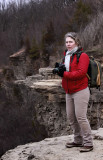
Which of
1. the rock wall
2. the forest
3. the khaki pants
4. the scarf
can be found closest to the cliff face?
the rock wall

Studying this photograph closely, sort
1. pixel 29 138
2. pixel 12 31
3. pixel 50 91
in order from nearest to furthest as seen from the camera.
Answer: pixel 50 91, pixel 29 138, pixel 12 31

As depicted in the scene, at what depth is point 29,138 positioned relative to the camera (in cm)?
2530

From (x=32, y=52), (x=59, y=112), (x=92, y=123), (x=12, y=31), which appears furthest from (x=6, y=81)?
(x=92, y=123)

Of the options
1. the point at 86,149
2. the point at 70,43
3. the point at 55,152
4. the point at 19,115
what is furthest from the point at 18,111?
the point at 70,43

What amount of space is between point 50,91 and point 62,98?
0.63 metres

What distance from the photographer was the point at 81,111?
3.14 m

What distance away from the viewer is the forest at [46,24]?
15.4 metres

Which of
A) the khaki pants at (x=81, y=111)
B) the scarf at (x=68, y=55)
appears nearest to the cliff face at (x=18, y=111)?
the khaki pants at (x=81, y=111)

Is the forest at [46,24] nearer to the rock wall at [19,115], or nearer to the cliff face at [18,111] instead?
the cliff face at [18,111]

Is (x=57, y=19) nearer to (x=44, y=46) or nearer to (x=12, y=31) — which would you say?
(x=44, y=46)

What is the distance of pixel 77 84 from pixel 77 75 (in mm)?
169

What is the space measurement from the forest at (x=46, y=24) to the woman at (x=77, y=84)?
790 centimetres

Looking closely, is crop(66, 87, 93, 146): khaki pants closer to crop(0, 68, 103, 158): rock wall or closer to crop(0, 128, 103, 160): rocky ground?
crop(0, 128, 103, 160): rocky ground

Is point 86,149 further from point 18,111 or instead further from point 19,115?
point 18,111
